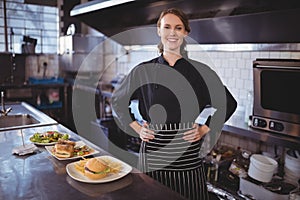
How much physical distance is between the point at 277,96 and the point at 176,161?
0.80m

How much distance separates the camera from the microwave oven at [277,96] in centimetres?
179

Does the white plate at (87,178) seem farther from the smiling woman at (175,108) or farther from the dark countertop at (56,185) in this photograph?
the smiling woman at (175,108)

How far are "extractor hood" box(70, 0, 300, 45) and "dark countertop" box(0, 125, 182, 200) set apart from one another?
1.34m

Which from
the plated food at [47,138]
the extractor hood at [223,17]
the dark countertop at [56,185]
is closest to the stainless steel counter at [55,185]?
the dark countertop at [56,185]

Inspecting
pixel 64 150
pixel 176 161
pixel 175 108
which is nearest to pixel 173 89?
pixel 175 108

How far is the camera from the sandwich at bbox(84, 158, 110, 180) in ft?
3.82

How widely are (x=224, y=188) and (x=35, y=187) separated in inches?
55.2

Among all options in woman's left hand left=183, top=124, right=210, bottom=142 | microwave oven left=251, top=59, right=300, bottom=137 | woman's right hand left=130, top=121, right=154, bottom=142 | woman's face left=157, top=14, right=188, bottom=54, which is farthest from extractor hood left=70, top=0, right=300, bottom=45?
woman's right hand left=130, top=121, right=154, bottom=142

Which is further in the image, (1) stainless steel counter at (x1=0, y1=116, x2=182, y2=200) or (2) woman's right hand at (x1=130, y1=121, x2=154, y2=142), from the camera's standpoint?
(2) woman's right hand at (x1=130, y1=121, x2=154, y2=142)

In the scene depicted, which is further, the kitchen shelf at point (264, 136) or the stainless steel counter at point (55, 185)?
the kitchen shelf at point (264, 136)

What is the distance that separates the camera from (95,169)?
3.86 ft

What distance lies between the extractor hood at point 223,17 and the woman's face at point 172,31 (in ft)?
2.37

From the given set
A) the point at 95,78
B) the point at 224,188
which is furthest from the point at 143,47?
the point at 224,188

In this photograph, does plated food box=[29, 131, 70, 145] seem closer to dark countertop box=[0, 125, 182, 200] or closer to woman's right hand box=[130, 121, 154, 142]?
dark countertop box=[0, 125, 182, 200]
